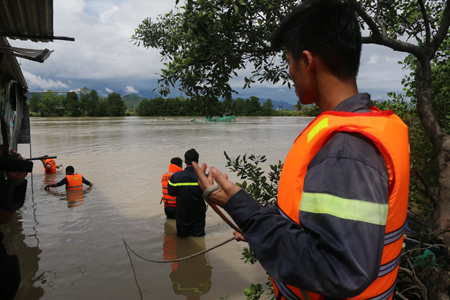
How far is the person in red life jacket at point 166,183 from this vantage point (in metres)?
7.79

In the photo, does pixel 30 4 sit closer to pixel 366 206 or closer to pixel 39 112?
pixel 366 206

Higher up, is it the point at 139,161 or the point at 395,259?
the point at 395,259

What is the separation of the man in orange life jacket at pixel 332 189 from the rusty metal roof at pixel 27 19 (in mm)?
4475

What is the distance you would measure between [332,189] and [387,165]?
0.77ft

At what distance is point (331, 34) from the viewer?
123 cm

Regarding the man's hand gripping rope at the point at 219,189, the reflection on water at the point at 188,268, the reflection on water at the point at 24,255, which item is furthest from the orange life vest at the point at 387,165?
the reflection on water at the point at 24,255

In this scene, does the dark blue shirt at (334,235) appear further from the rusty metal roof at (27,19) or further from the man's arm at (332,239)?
the rusty metal roof at (27,19)

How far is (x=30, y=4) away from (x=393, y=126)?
16.7 feet

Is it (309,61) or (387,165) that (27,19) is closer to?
(309,61)

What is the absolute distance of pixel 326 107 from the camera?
1.33 m

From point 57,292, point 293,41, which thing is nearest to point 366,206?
point 293,41

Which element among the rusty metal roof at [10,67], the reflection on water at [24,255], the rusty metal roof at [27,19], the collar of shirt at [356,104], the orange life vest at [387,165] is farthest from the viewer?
the rusty metal roof at [10,67]

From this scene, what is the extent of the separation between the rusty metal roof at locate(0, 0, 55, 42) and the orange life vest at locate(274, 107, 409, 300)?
466cm

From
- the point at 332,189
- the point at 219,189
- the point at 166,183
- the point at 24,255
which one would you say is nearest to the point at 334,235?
the point at 332,189
